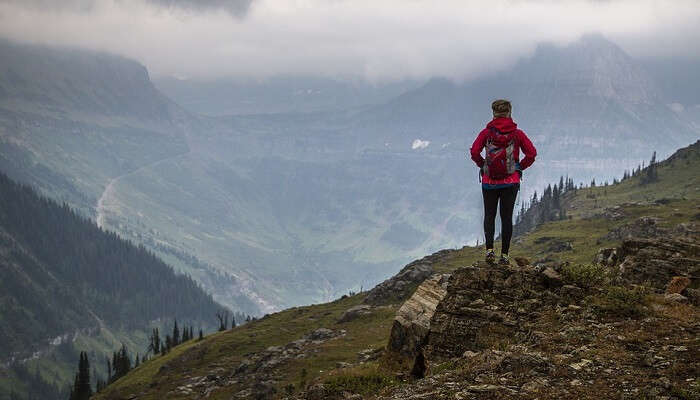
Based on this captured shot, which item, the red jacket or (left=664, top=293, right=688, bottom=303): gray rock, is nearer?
(left=664, top=293, right=688, bottom=303): gray rock

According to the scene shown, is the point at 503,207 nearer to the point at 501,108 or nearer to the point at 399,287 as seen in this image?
the point at 501,108

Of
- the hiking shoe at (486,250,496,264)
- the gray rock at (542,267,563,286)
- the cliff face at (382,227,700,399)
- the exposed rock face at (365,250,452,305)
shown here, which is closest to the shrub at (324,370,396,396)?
the cliff face at (382,227,700,399)

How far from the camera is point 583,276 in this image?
26.3 metres

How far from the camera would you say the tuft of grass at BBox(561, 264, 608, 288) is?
26219 millimetres

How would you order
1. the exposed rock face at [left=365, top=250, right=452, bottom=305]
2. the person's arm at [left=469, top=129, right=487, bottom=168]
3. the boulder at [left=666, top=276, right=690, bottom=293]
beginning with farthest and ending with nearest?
the exposed rock face at [left=365, top=250, right=452, bottom=305]
the person's arm at [left=469, top=129, right=487, bottom=168]
the boulder at [left=666, top=276, right=690, bottom=293]

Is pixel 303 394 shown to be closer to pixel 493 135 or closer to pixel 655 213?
pixel 493 135

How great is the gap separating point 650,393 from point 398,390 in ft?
26.3

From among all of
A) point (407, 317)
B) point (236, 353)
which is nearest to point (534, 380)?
point (407, 317)

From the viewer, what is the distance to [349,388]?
26281 mm

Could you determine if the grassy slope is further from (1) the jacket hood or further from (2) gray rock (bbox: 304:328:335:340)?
(1) the jacket hood

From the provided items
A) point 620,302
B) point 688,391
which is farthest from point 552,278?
point 688,391

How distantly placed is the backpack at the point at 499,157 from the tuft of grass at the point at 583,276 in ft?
15.0

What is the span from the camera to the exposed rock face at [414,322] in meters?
28.3

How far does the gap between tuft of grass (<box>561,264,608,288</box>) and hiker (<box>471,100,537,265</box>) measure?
7.90 ft
